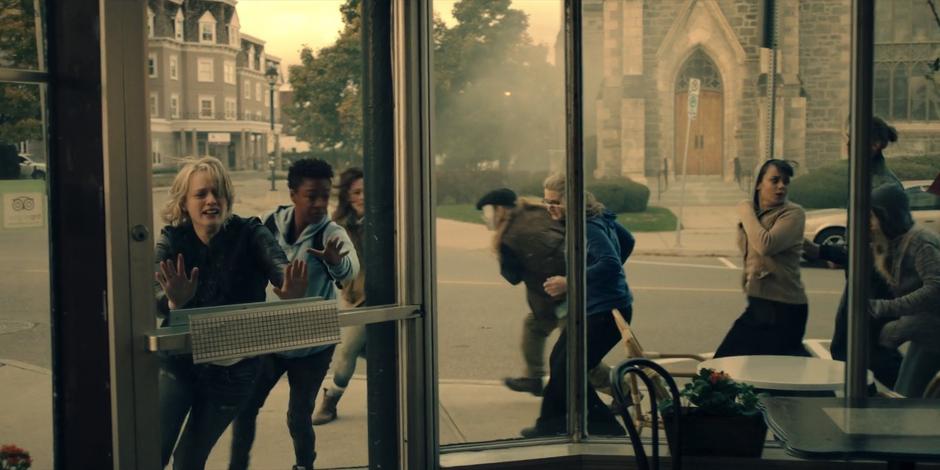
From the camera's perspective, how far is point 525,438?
4410 millimetres

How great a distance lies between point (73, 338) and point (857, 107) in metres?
2.85

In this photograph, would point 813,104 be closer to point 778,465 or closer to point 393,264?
point 778,465

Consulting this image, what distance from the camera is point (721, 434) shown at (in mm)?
3795

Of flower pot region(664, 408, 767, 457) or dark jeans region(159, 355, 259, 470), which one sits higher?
dark jeans region(159, 355, 259, 470)

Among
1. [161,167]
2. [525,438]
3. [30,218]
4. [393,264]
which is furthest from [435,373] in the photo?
[30,218]

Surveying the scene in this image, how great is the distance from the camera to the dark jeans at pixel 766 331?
4367 mm

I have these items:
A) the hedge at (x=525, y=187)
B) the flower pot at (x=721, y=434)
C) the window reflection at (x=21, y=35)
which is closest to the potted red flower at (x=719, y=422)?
the flower pot at (x=721, y=434)

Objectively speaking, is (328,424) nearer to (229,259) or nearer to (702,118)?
(229,259)

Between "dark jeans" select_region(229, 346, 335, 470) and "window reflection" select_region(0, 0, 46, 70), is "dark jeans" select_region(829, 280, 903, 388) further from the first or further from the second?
"window reflection" select_region(0, 0, 46, 70)

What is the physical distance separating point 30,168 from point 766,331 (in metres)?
2.79

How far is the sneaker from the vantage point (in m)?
4.42

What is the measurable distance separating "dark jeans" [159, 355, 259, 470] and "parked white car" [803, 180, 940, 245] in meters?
2.18

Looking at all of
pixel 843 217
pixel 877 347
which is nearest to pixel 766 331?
pixel 877 347

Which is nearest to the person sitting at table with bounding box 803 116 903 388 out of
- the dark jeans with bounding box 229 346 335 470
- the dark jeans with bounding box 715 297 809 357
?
the dark jeans with bounding box 715 297 809 357
